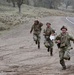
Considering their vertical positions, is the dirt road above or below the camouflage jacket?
below

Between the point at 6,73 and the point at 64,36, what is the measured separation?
2.63 meters

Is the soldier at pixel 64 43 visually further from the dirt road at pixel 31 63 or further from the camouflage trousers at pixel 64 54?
the dirt road at pixel 31 63

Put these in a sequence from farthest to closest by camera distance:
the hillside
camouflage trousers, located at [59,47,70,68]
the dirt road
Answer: the hillside < the dirt road < camouflage trousers, located at [59,47,70,68]

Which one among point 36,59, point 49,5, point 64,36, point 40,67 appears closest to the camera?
point 64,36

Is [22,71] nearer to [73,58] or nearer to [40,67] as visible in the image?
[40,67]

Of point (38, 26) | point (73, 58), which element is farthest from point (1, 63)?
point (38, 26)

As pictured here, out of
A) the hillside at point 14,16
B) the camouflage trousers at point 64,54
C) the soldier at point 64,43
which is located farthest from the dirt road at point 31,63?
the hillside at point 14,16

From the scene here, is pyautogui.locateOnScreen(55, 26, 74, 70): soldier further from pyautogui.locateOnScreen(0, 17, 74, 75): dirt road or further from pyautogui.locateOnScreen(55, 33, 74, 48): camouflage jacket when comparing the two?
pyautogui.locateOnScreen(0, 17, 74, 75): dirt road

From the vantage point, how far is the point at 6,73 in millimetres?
12172

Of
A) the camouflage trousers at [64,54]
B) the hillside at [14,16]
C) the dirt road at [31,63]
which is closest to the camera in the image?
the camouflage trousers at [64,54]

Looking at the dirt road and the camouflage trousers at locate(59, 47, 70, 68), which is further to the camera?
the dirt road

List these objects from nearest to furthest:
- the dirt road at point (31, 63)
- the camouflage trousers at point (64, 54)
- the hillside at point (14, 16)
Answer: the camouflage trousers at point (64, 54) → the dirt road at point (31, 63) → the hillside at point (14, 16)

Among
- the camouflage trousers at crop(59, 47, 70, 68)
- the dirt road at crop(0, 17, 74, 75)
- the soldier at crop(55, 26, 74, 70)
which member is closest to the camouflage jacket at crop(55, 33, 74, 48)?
the soldier at crop(55, 26, 74, 70)

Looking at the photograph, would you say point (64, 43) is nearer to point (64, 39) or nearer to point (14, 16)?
point (64, 39)
